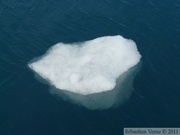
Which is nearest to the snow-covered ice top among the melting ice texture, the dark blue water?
the melting ice texture

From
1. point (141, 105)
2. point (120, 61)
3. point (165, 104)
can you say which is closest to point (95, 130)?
point (141, 105)

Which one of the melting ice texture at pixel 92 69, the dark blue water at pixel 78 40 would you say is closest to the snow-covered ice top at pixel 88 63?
the melting ice texture at pixel 92 69

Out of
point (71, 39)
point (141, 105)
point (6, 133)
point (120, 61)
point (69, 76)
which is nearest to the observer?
point (6, 133)

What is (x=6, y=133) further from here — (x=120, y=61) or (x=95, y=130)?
(x=120, y=61)

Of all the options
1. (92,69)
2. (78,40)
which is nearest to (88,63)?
(92,69)

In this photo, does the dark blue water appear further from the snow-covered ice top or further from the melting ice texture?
the snow-covered ice top

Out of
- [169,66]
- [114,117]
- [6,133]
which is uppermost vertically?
[169,66]
